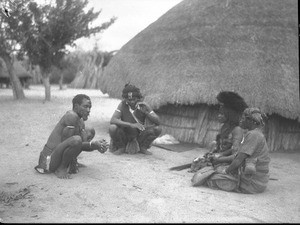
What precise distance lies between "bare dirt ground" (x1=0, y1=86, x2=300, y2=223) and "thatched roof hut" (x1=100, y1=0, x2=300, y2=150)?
55.1 inches

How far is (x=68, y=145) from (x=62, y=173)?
0.40 m

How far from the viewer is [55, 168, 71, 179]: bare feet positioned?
178 inches

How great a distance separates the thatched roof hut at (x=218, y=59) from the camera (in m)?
6.85

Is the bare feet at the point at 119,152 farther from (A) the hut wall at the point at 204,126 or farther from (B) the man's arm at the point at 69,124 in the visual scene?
(A) the hut wall at the point at 204,126

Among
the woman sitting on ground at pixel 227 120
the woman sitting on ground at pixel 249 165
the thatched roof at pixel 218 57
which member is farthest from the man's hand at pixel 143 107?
the woman sitting on ground at pixel 249 165

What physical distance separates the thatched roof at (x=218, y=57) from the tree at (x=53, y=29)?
5358mm

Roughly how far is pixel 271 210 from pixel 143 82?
15.6 ft

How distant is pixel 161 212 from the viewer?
354cm

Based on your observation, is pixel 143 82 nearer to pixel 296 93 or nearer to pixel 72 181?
pixel 296 93

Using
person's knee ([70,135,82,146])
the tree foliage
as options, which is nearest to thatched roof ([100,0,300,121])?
person's knee ([70,135,82,146])

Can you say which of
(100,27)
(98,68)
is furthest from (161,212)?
(98,68)

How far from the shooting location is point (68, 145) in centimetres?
445

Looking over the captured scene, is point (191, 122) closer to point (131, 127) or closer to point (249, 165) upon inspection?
point (131, 127)

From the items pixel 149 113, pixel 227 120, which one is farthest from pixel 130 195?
pixel 149 113
